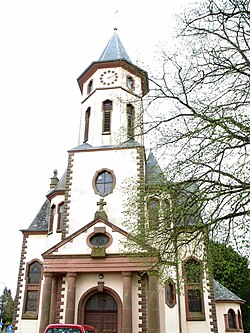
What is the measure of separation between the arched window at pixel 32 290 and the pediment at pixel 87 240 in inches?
176

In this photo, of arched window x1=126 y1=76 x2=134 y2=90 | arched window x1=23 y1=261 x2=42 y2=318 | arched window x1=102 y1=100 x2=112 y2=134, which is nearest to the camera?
arched window x1=23 y1=261 x2=42 y2=318

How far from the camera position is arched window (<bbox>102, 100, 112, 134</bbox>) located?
23.8 metres

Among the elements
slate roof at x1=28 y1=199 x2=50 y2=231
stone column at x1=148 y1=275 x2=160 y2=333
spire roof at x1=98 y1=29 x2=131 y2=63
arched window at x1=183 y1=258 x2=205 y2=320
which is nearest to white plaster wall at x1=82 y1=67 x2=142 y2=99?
spire roof at x1=98 y1=29 x2=131 y2=63

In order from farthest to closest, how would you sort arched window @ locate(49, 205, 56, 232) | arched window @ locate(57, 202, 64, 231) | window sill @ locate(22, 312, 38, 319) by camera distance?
arched window @ locate(49, 205, 56, 232) → arched window @ locate(57, 202, 64, 231) → window sill @ locate(22, 312, 38, 319)

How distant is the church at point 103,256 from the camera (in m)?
17.6

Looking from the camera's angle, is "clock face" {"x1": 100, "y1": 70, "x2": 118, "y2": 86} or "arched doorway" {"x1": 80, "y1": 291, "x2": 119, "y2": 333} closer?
"arched doorway" {"x1": 80, "y1": 291, "x2": 119, "y2": 333}

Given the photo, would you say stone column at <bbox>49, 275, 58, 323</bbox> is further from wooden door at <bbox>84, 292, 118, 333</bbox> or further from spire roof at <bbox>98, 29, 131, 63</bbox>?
spire roof at <bbox>98, 29, 131, 63</bbox>

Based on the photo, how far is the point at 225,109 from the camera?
9828 millimetres

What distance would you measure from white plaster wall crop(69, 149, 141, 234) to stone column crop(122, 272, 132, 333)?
3279 millimetres

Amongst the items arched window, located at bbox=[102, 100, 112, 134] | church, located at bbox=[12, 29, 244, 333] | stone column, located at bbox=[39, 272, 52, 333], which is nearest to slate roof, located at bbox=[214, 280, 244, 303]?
→ church, located at bbox=[12, 29, 244, 333]

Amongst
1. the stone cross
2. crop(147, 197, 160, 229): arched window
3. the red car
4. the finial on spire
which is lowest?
the red car

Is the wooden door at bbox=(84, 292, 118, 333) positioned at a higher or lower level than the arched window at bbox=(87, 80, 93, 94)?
lower

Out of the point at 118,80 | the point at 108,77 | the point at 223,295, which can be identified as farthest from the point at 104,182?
the point at 223,295

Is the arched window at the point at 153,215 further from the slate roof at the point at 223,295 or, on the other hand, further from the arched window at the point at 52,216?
the slate roof at the point at 223,295
